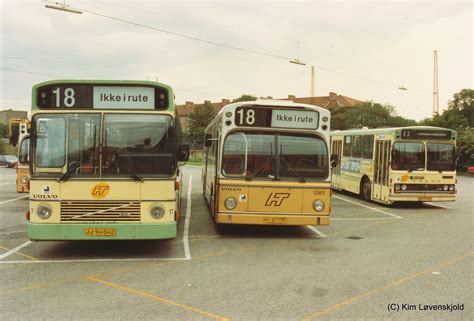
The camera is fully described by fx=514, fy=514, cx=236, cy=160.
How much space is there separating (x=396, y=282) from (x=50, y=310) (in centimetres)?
470

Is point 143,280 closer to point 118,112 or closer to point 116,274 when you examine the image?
point 116,274

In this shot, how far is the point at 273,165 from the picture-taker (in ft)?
35.9

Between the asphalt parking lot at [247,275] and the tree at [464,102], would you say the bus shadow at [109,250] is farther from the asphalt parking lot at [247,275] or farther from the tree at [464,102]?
the tree at [464,102]

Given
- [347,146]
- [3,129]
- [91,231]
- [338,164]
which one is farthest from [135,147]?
[3,129]

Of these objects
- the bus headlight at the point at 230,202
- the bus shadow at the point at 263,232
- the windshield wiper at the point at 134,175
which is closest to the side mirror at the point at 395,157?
the bus shadow at the point at 263,232

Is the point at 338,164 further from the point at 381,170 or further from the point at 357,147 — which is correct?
the point at 381,170

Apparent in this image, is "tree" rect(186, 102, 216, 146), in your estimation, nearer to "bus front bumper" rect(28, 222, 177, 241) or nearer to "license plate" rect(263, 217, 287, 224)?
"license plate" rect(263, 217, 287, 224)

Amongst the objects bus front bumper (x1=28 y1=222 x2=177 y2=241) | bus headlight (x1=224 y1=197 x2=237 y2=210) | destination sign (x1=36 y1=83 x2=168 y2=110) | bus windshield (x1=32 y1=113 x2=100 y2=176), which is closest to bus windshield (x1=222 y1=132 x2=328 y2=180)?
bus headlight (x1=224 y1=197 x2=237 y2=210)

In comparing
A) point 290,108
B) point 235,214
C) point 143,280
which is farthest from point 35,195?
point 290,108

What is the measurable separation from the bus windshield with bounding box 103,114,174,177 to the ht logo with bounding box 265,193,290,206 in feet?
9.24

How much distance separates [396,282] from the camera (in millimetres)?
7426

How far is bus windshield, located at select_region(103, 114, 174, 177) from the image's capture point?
28.2ft

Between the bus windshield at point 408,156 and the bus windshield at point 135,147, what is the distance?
34.6 feet

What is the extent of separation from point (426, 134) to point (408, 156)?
0.97m
